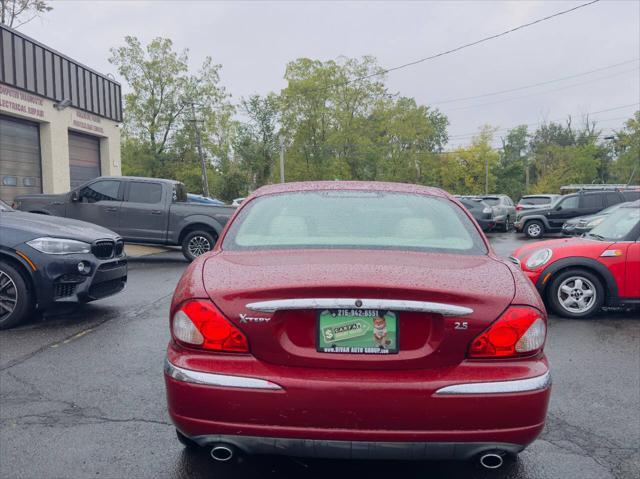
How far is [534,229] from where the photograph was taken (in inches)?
859

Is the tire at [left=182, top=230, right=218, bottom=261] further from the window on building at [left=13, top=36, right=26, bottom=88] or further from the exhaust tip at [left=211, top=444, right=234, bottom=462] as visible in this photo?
the exhaust tip at [left=211, top=444, right=234, bottom=462]

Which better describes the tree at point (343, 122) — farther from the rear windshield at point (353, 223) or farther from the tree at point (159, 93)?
the rear windshield at point (353, 223)

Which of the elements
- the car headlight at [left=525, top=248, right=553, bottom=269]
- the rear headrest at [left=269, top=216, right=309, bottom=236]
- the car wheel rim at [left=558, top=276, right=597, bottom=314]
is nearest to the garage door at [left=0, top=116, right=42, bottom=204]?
the car headlight at [left=525, top=248, right=553, bottom=269]

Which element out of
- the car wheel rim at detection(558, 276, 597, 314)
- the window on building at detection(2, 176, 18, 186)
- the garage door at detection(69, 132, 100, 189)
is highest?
the garage door at detection(69, 132, 100, 189)

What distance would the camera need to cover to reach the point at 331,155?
56.8 metres

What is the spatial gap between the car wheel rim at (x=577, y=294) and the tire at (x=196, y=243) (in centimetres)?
779

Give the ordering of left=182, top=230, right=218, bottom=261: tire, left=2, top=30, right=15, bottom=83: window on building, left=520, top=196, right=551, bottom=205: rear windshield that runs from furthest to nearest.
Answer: left=520, top=196, right=551, bottom=205: rear windshield < left=2, top=30, right=15, bottom=83: window on building < left=182, top=230, right=218, bottom=261: tire

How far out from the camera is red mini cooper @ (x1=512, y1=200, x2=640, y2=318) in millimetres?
6762

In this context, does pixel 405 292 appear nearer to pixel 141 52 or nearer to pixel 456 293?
pixel 456 293

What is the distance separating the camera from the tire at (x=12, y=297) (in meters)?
5.93

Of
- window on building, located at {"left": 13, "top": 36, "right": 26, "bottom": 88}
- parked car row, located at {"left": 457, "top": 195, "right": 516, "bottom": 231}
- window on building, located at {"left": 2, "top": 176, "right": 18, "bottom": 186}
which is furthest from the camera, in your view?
parked car row, located at {"left": 457, "top": 195, "right": 516, "bottom": 231}

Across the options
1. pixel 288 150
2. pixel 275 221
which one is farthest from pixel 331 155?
pixel 275 221

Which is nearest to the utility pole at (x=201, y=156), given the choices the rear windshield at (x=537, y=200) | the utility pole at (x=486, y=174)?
the rear windshield at (x=537, y=200)

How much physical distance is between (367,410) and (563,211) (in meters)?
21.2
